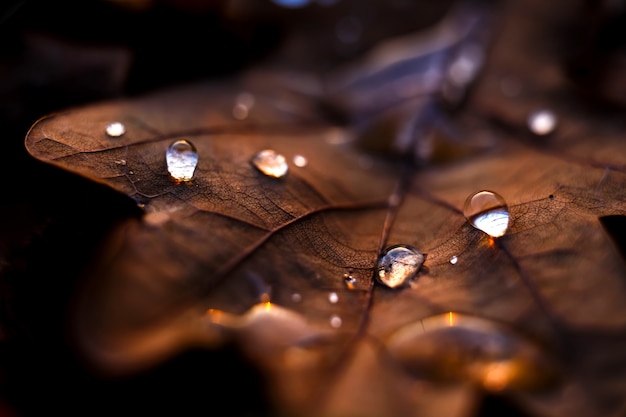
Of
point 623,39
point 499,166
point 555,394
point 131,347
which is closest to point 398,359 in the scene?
point 555,394

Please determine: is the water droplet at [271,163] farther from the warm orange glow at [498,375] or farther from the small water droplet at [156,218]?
the warm orange glow at [498,375]

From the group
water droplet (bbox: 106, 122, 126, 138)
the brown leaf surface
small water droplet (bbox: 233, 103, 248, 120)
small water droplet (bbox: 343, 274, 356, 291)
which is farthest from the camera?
small water droplet (bbox: 233, 103, 248, 120)

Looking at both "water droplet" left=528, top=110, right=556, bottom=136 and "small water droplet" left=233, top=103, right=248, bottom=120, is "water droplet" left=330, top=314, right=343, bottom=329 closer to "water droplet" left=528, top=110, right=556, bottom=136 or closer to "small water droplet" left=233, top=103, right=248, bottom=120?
"small water droplet" left=233, top=103, right=248, bottom=120

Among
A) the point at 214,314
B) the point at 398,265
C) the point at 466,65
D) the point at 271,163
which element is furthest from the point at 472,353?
the point at 466,65

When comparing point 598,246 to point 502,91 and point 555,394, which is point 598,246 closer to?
point 555,394

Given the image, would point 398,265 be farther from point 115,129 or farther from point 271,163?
point 115,129

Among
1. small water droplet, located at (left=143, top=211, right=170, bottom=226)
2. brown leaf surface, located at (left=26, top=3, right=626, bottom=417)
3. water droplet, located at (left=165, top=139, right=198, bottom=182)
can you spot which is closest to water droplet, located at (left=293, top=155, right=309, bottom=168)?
brown leaf surface, located at (left=26, top=3, right=626, bottom=417)

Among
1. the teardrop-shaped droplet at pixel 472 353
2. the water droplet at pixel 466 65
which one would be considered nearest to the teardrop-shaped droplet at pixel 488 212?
the teardrop-shaped droplet at pixel 472 353
